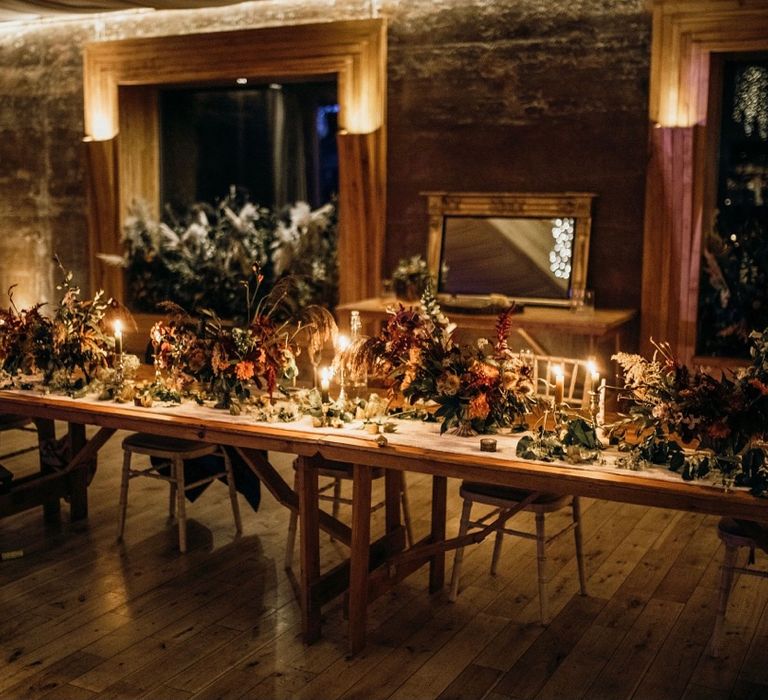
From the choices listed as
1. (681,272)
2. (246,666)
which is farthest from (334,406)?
(681,272)

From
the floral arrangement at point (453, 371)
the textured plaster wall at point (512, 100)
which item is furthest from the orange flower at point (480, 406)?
the textured plaster wall at point (512, 100)

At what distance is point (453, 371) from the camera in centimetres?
359

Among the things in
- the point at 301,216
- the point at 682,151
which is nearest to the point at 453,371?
the point at 682,151

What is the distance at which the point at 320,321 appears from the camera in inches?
154

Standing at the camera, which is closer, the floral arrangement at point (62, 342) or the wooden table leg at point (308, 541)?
the wooden table leg at point (308, 541)

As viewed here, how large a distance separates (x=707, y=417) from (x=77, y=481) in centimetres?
316

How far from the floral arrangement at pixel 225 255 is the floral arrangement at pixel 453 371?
14.5ft

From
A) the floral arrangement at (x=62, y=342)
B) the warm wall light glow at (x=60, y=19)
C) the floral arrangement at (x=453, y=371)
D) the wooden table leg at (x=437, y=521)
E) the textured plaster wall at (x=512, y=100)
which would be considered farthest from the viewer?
the warm wall light glow at (x=60, y=19)

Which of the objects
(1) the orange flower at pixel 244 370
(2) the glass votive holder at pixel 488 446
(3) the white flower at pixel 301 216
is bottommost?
(2) the glass votive holder at pixel 488 446

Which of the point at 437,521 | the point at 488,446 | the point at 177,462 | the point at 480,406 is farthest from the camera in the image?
the point at 177,462

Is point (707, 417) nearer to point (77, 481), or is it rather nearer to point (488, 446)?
point (488, 446)

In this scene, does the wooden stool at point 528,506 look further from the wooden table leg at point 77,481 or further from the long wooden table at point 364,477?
the wooden table leg at point 77,481

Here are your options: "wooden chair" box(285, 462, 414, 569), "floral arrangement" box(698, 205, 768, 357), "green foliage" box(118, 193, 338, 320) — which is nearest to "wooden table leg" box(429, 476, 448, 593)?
"wooden chair" box(285, 462, 414, 569)

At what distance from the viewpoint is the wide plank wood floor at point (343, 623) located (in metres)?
3.37
